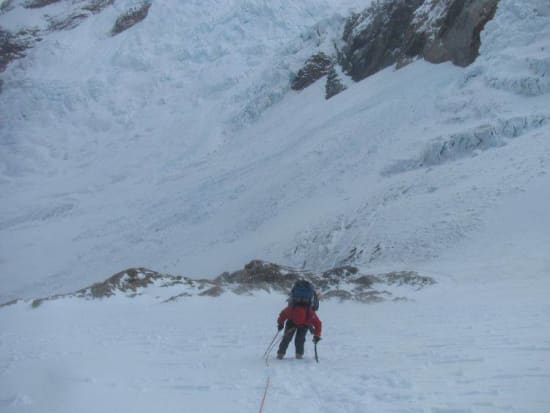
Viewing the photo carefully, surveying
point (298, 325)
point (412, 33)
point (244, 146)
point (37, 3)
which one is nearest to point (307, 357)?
point (298, 325)

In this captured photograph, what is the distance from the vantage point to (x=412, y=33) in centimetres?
3969

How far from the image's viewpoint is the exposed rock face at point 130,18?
67.9 m

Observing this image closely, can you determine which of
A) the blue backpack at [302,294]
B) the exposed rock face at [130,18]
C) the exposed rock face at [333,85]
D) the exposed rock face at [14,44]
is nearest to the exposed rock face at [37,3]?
the exposed rock face at [14,44]

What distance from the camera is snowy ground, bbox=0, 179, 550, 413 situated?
606 centimetres

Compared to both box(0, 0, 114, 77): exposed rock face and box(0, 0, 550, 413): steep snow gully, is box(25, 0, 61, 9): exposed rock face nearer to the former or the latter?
box(0, 0, 114, 77): exposed rock face

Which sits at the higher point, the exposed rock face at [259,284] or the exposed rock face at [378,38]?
the exposed rock face at [378,38]

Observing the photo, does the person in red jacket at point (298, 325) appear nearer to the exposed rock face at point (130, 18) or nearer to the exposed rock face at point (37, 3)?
the exposed rock face at point (130, 18)

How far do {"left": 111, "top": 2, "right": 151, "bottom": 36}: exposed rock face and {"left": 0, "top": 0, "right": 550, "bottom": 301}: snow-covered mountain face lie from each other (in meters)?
1.79

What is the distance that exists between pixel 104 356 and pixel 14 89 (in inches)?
2330

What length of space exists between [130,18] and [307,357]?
219 feet

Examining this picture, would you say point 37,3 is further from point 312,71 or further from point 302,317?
point 302,317

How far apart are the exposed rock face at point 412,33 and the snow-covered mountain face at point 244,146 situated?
1058 mm

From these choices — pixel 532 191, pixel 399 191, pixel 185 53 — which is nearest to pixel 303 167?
pixel 399 191

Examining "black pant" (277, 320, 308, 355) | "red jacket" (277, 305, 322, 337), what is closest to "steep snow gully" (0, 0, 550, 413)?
"black pant" (277, 320, 308, 355)
